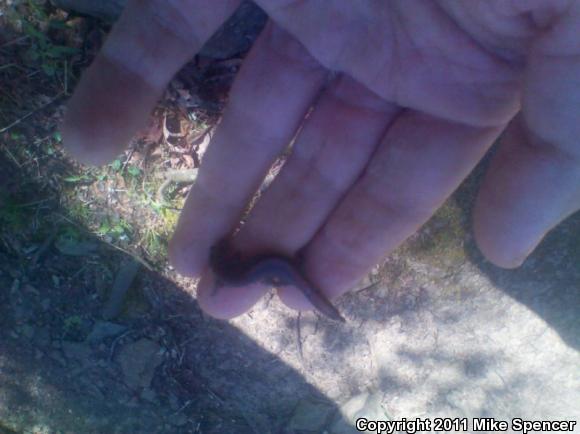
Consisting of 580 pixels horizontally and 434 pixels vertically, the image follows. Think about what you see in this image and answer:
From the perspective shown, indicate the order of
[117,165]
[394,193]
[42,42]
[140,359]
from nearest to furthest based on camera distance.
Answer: [394,193], [42,42], [117,165], [140,359]

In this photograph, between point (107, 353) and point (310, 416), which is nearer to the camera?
point (107, 353)

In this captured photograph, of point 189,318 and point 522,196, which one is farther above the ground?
point 522,196

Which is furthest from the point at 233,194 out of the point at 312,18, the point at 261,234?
the point at 312,18

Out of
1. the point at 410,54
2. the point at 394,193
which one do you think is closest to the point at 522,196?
the point at 394,193

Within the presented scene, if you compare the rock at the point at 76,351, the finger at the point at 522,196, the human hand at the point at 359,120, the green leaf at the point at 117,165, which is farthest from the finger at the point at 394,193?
the rock at the point at 76,351

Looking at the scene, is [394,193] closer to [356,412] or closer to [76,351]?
[356,412]

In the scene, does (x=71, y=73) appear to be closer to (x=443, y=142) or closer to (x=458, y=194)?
(x=443, y=142)

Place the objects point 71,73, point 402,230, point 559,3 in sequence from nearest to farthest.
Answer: point 559,3 < point 402,230 < point 71,73
